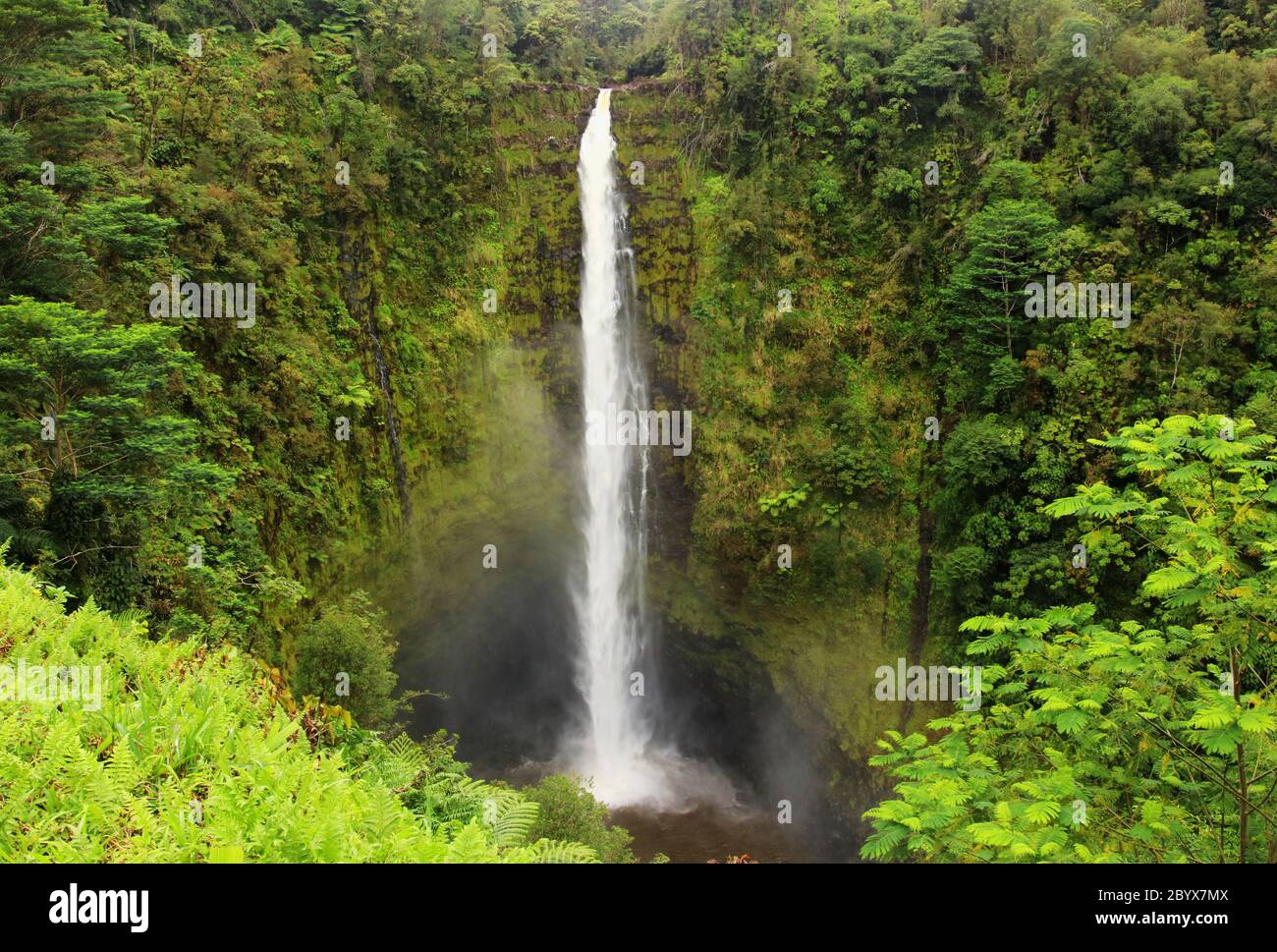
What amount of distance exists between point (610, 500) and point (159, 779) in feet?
53.4

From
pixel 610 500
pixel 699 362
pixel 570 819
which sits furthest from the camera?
pixel 610 500

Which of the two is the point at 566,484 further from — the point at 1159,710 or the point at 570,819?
the point at 1159,710

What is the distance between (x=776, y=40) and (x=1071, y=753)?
19.2m

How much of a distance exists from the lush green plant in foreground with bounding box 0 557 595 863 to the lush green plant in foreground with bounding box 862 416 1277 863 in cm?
331

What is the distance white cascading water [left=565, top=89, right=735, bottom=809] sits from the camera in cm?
Answer: 2075

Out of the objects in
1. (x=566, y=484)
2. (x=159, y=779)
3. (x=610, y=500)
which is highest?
(x=566, y=484)

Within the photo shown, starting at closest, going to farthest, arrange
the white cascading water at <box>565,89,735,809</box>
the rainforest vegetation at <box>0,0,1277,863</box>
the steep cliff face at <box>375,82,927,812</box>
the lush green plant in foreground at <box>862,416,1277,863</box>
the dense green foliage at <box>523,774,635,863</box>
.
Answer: the lush green plant in foreground at <box>862,416,1277,863</box>, the rainforest vegetation at <box>0,0,1277,863</box>, the dense green foliage at <box>523,774,635,863</box>, the steep cliff face at <box>375,82,927,812</box>, the white cascading water at <box>565,89,735,809</box>

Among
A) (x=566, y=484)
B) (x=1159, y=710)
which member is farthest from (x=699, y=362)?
(x=1159, y=710)

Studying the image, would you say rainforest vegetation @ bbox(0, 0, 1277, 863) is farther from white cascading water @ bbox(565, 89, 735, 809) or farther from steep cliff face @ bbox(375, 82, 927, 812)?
white cascading water @ bbox(565, 89, 735, 809)

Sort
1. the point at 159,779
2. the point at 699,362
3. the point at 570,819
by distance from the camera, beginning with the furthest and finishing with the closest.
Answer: the point at 699,362 → the point at 570,819 → the point at 159,779

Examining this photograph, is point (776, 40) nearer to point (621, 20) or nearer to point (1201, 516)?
point (621, 20)

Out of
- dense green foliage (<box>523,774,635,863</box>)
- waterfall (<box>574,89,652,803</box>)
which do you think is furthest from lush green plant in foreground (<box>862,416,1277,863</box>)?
waterfall (<box>574,89,652,803</box>)

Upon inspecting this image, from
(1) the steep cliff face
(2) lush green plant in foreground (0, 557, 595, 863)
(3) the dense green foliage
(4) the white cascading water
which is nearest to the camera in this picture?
(2) lush green plant in foreground (0, 557, 595, 863)

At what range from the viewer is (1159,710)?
5.05 m
